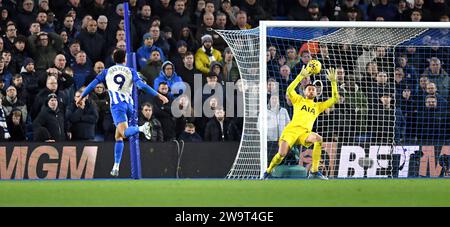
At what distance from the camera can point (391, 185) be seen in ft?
51.2

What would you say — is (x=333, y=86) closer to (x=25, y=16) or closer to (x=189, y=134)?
(x=189, y=134)

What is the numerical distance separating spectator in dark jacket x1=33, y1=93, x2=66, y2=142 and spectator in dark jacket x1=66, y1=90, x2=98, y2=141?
0.74ft

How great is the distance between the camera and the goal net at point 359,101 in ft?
65.2

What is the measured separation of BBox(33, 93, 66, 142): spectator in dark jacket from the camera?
19.3m

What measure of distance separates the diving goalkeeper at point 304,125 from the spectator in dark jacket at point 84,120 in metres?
3.42

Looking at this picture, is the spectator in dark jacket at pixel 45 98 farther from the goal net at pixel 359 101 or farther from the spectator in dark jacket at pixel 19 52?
the goal net at pixel 359 101

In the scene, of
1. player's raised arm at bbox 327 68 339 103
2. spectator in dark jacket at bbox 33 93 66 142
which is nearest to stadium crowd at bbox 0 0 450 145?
spectator in dark jacket at bbox 33 93 66 142

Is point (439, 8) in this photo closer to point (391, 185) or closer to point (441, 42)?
point (441, 42)

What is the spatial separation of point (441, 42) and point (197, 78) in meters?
4.84

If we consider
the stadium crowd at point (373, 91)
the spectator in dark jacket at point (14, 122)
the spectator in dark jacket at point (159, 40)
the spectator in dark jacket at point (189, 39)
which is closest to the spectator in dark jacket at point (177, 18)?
the spectator in dark jacket at point (189, 39)

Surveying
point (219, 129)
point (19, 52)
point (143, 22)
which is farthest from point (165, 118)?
point (19, 52)

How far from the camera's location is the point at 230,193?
45.4 feet

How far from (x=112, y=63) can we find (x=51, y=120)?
184cm

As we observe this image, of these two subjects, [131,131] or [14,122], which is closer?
[131,131]
